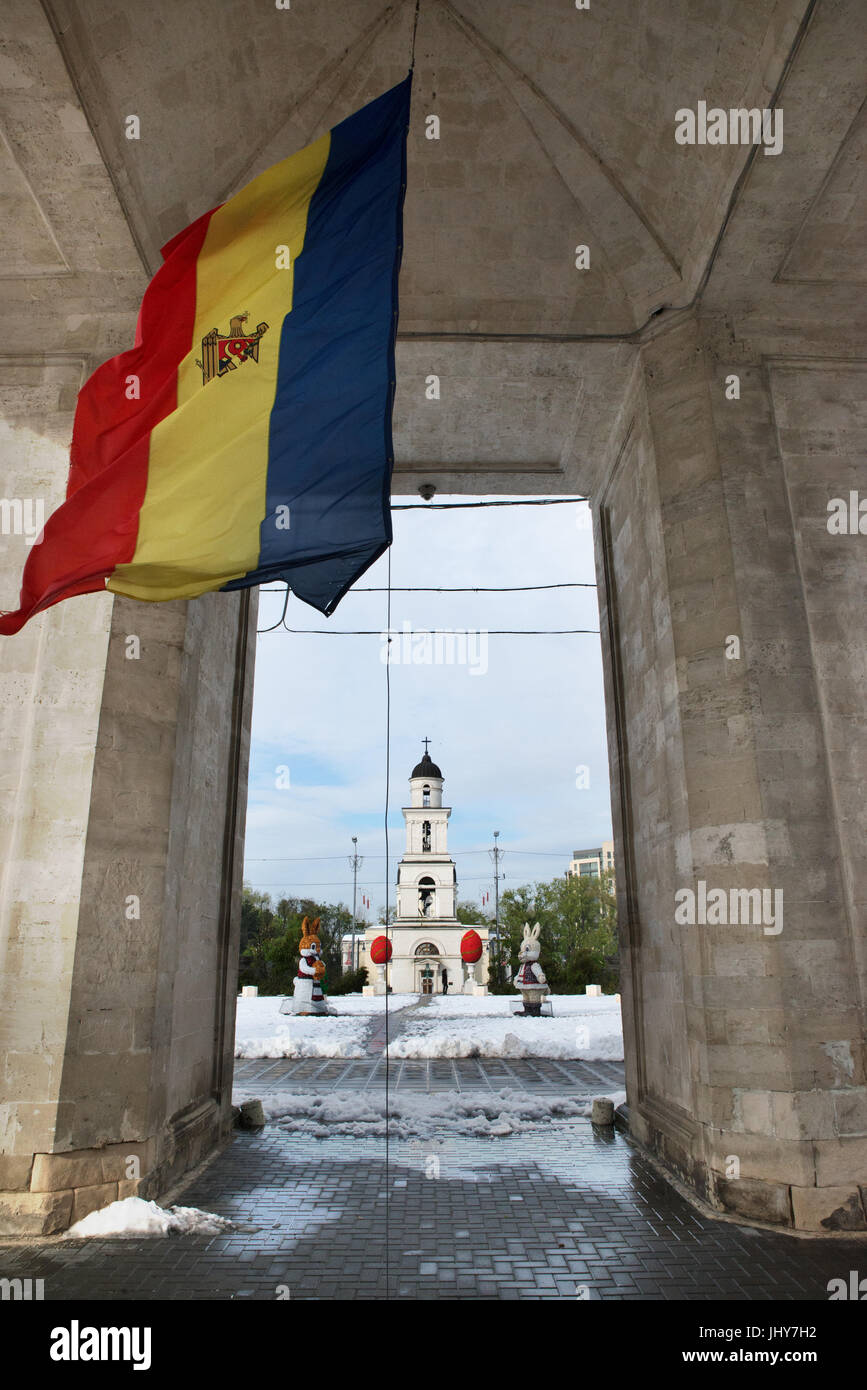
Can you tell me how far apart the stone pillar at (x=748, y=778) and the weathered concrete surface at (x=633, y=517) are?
0.10ft

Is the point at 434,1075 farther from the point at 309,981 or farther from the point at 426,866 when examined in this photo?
the point at 426,866

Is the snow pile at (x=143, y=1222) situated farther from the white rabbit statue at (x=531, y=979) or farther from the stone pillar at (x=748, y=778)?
the white rabbit statue at (x=531, y=979)

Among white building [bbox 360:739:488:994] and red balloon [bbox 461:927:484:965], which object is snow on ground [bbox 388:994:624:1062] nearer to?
red balloon [bbox 461:927:484:965]

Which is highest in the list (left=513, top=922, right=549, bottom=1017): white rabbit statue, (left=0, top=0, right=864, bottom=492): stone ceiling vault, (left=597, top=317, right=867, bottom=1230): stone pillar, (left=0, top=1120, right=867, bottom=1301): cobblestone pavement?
(left=0, top=0, right=864, bottom=492): stone ceiling vault

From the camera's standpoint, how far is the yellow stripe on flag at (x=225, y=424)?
446cm

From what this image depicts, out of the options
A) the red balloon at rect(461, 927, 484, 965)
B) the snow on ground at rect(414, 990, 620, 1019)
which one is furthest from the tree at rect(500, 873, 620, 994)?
the snow on ground at rect(414, 990, 620, 1019)

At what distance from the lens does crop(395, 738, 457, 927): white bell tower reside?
52750 mm

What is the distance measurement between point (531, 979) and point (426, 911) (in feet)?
111

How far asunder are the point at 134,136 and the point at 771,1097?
31.4 ft

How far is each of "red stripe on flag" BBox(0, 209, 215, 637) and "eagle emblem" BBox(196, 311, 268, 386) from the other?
0.23 metres

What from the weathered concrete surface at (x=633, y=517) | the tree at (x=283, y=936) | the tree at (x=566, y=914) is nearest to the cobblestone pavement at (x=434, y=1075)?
the weathered concrete surface at (x=633, y=517)

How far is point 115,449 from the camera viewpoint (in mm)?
5324
